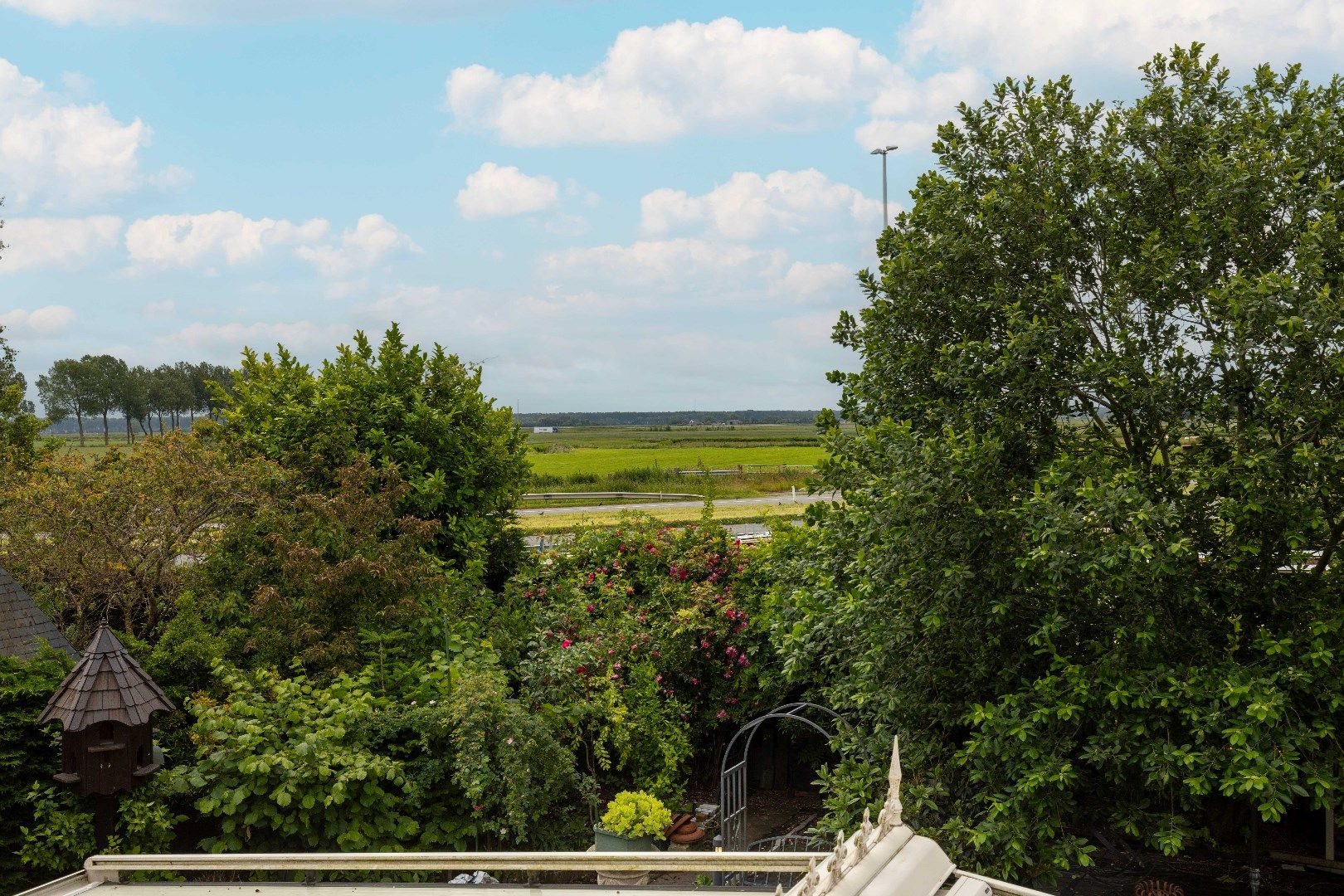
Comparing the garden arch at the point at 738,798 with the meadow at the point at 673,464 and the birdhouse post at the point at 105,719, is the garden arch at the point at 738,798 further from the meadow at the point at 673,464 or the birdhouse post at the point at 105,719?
the birdhouse post at the point at 105,719

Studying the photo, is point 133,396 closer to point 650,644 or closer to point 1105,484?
point 650,644

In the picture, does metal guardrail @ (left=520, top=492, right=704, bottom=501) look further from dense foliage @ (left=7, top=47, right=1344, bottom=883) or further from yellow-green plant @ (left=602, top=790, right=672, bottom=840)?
yellow-green plant @ (left=602, top=790, right=672, bottom=840)

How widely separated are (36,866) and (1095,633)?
8680 mm

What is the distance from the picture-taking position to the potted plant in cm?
851

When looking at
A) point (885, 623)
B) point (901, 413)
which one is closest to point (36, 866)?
point (885, 623)

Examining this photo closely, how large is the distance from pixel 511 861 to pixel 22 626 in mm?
7582

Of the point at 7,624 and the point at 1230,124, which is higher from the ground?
the point at 1230,124

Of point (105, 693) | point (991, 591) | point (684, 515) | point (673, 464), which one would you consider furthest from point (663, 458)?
point (991, 591)

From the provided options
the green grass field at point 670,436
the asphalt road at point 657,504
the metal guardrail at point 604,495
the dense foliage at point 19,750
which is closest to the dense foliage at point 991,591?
the dense foliage at point 19,750

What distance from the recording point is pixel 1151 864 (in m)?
9.91

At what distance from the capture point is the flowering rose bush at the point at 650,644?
10070 mm

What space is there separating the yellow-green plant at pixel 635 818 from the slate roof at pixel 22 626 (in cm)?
540

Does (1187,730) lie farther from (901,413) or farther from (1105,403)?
(901,413)

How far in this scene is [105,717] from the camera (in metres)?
7.32
